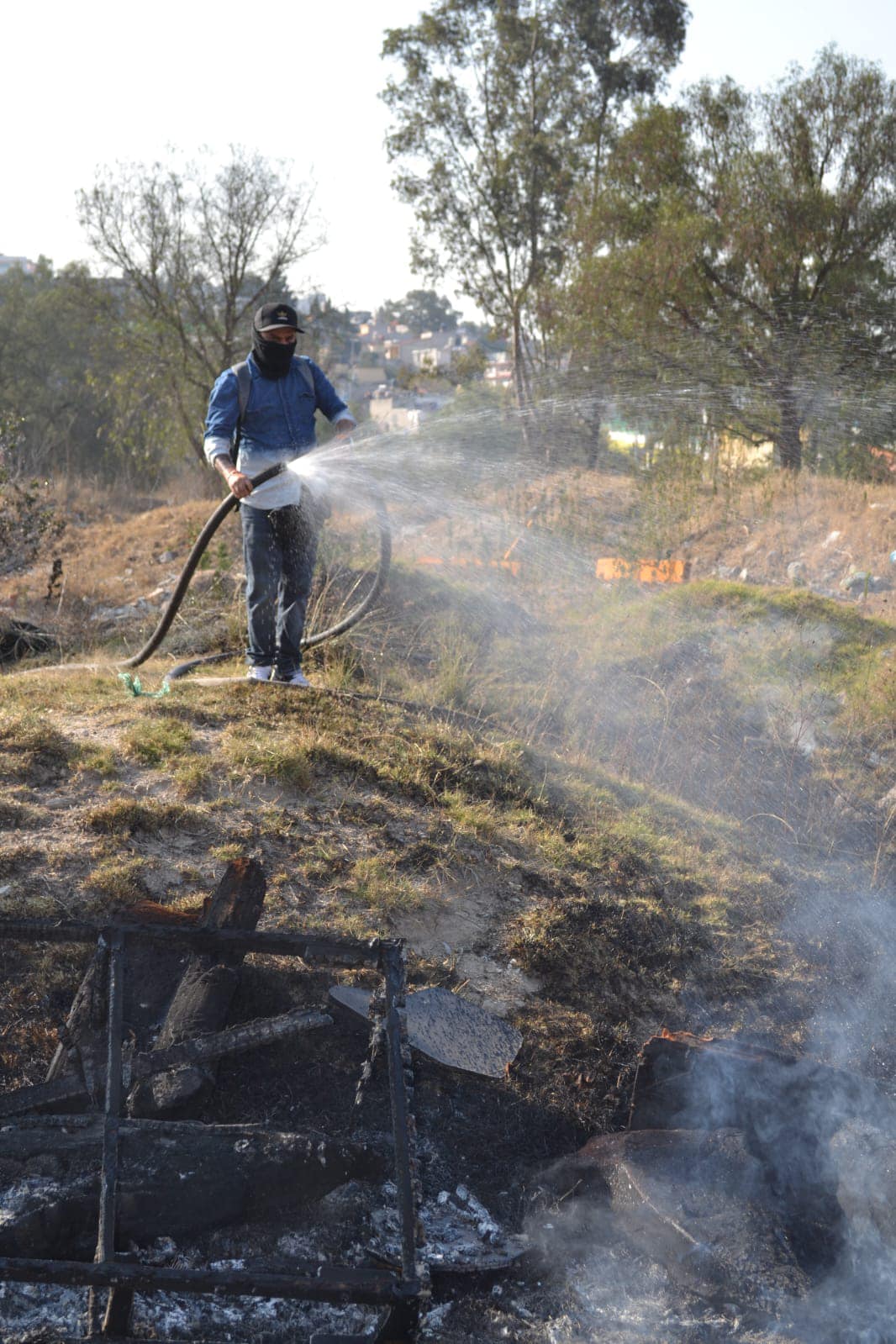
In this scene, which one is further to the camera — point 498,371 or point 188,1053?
point 498,371

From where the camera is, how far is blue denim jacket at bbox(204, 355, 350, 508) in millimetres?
4816

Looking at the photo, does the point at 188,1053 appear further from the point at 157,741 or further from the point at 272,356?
the point at 272,356

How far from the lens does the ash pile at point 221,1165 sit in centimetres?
211

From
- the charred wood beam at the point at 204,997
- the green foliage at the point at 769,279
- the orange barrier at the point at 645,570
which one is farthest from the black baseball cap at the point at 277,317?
the green foliage at the point at 769,279

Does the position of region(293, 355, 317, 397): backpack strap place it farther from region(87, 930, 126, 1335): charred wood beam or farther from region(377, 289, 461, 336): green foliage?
region(377, 289, 461, 336): green foliage

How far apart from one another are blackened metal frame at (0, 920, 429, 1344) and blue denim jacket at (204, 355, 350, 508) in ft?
8.67

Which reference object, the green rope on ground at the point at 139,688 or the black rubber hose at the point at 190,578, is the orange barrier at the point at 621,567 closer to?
the black rubber hose at the point at 190,578

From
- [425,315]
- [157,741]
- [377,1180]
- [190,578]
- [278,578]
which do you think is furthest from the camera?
[425,315]

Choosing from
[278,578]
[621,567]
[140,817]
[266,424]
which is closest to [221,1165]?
[140,817]

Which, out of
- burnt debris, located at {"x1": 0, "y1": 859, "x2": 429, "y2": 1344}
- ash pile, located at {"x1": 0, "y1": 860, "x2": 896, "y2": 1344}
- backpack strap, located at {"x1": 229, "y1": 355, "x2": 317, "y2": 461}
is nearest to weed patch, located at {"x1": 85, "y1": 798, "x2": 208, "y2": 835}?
ash pile, located at {"x1": 0, "y1": 860, "x2": 896, "y2": 1344}

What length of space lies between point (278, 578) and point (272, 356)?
3.61 ft

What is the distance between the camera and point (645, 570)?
949cm

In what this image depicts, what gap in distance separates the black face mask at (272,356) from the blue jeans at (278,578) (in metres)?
0.64

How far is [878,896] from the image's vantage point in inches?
183
